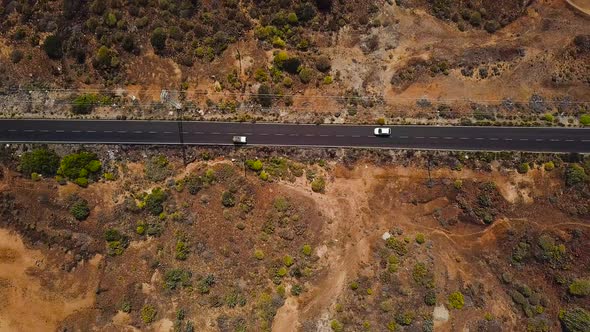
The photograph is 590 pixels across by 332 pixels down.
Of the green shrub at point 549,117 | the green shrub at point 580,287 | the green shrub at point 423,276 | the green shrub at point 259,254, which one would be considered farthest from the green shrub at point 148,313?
the green shrub at point 549,117

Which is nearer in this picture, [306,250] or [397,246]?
[306,250]

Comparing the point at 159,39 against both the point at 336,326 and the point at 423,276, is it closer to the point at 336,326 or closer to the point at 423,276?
the point at 336,326

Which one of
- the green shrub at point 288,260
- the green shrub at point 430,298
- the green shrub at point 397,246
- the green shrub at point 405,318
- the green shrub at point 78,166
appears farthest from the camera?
the green shrub at point 78,166

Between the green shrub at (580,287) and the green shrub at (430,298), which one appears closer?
the green shrub at (580,287)

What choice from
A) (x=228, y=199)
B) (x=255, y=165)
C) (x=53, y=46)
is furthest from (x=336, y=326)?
(x=53, y=46)

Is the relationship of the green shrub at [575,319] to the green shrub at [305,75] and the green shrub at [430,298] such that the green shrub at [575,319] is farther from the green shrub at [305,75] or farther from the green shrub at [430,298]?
the green shrub at [305,75]

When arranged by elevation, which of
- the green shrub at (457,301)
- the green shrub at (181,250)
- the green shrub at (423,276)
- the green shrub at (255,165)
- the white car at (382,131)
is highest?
the white car at (382,131)

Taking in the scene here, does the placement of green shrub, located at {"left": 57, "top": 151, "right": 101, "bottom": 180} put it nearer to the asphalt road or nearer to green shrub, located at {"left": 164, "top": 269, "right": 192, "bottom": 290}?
the asphalt road
